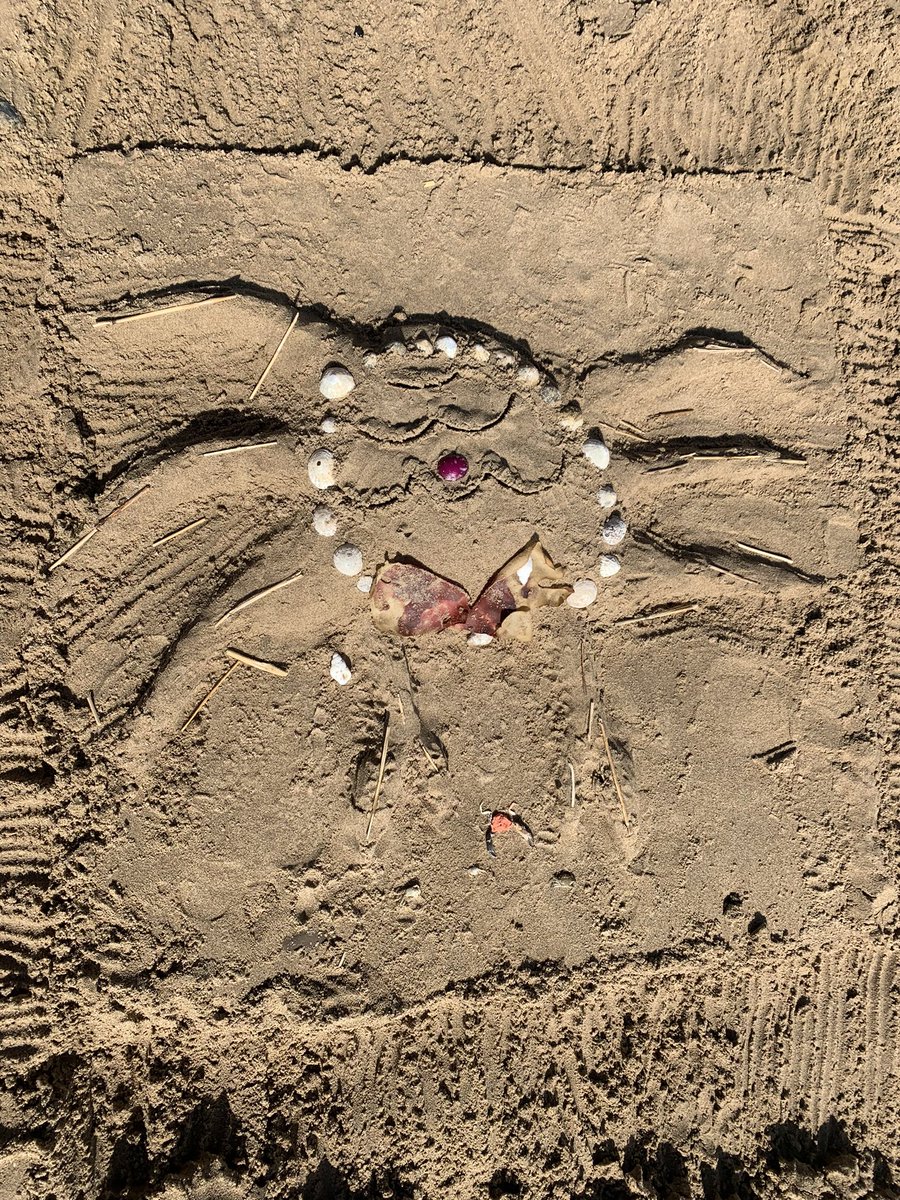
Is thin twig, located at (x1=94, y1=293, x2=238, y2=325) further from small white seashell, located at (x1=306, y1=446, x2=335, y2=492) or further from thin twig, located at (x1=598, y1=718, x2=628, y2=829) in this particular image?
thin twig, located at (x1=598, y1=718, x2=628, y2=829)

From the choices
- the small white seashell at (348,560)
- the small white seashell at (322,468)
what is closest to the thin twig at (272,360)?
the small white seashell at (322,468)

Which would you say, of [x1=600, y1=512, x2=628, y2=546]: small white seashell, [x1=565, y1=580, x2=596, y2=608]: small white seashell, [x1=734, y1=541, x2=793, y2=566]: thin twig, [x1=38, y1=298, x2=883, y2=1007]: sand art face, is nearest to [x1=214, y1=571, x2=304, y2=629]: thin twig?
[x1=38, y1=298, x2=883, y2=1007]: sand art face

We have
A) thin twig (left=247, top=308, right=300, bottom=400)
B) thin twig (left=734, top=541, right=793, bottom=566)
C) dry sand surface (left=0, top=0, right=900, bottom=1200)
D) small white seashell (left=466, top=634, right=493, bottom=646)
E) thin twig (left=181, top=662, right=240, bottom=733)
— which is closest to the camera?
Result: dry sand surface (left=0, top=0, right=900, bottom=1200)

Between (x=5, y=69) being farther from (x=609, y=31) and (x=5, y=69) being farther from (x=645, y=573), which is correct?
(x=645, y=573)

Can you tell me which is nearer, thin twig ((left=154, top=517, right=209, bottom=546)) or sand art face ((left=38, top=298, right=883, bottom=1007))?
sand art face ((left=38, top=298, right=883, bottom=1007))

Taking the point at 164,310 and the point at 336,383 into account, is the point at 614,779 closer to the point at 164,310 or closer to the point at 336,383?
the point at 336,383

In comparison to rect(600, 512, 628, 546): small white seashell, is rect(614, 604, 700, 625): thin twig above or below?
below

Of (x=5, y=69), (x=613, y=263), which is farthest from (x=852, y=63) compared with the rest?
(x=5, y=69)
